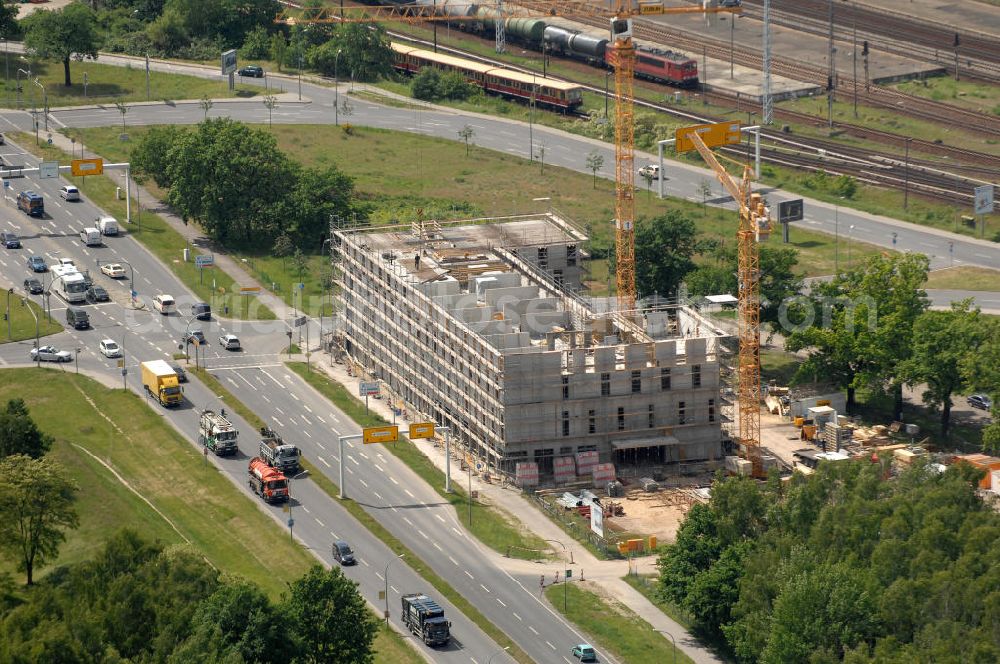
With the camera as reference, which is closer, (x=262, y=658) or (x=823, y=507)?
(x=262, y=658)


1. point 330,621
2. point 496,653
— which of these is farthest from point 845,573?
point 330,621

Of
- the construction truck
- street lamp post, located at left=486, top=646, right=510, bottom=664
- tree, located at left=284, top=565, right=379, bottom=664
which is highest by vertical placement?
tree, located at left=284, top=565, right=379, bottom=664

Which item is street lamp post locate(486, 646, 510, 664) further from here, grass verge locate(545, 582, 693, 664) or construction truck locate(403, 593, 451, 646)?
grass verge locate(545, 582, 693, 664)

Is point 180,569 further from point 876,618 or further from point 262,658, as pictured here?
point 876,618

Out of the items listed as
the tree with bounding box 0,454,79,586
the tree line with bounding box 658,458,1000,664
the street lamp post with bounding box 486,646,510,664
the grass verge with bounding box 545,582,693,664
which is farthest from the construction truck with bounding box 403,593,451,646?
the tree with bounding box 0,454,79,586

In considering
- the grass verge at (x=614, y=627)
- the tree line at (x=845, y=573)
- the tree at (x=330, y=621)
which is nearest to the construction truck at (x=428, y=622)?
the tree at (x=330, y=621)

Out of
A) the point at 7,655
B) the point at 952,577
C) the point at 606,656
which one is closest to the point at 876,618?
the point at 952,577
